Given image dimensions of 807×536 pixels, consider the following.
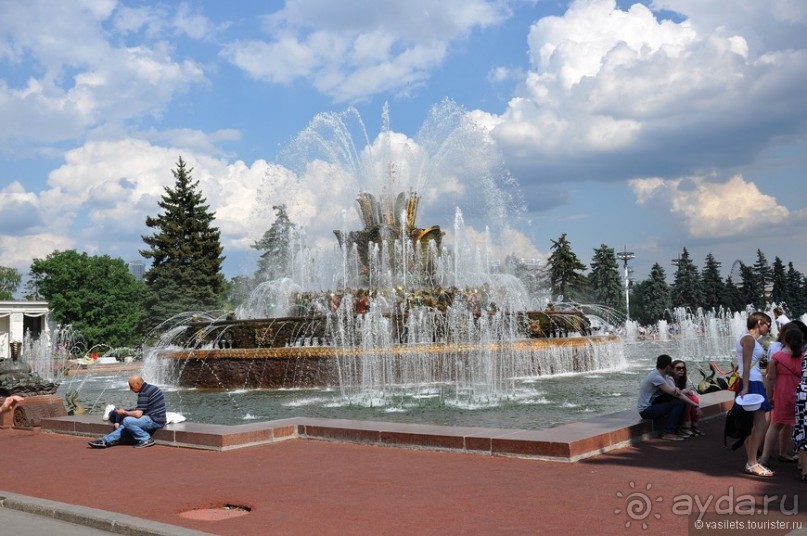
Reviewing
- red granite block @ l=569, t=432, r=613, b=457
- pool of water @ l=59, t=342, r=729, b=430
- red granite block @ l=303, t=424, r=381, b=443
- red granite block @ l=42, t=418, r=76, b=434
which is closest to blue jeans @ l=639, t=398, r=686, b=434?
red granite block @ l=569, t=432, r=613, b=457

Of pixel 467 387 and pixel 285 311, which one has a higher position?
pixel 285 311

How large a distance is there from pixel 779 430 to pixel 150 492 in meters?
6.21

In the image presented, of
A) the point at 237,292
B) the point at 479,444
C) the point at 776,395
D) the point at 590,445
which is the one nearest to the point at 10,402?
the point at 479,444

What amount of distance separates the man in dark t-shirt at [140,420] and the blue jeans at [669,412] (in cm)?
659

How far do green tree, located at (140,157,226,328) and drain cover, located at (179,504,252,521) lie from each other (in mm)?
52643

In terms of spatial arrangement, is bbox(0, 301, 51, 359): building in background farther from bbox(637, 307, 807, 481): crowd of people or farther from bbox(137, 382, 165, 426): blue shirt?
bbox(637, 307, 807, 481): crowd of people

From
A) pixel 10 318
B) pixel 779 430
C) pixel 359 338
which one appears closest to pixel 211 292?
pixel 10 318

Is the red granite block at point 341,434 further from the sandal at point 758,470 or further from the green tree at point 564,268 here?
the green tree at point 564,268

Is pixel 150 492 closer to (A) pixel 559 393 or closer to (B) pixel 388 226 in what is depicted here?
(A) pixel 559 393

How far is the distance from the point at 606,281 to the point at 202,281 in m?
52.7

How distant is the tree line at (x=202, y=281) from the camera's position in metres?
58.5

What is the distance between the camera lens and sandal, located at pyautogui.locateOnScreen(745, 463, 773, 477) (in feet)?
22.7

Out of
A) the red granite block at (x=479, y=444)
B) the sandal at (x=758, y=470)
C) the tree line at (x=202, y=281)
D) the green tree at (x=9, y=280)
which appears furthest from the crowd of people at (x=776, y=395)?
the green tree at (x=9, y=280)

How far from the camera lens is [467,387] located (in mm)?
17578
